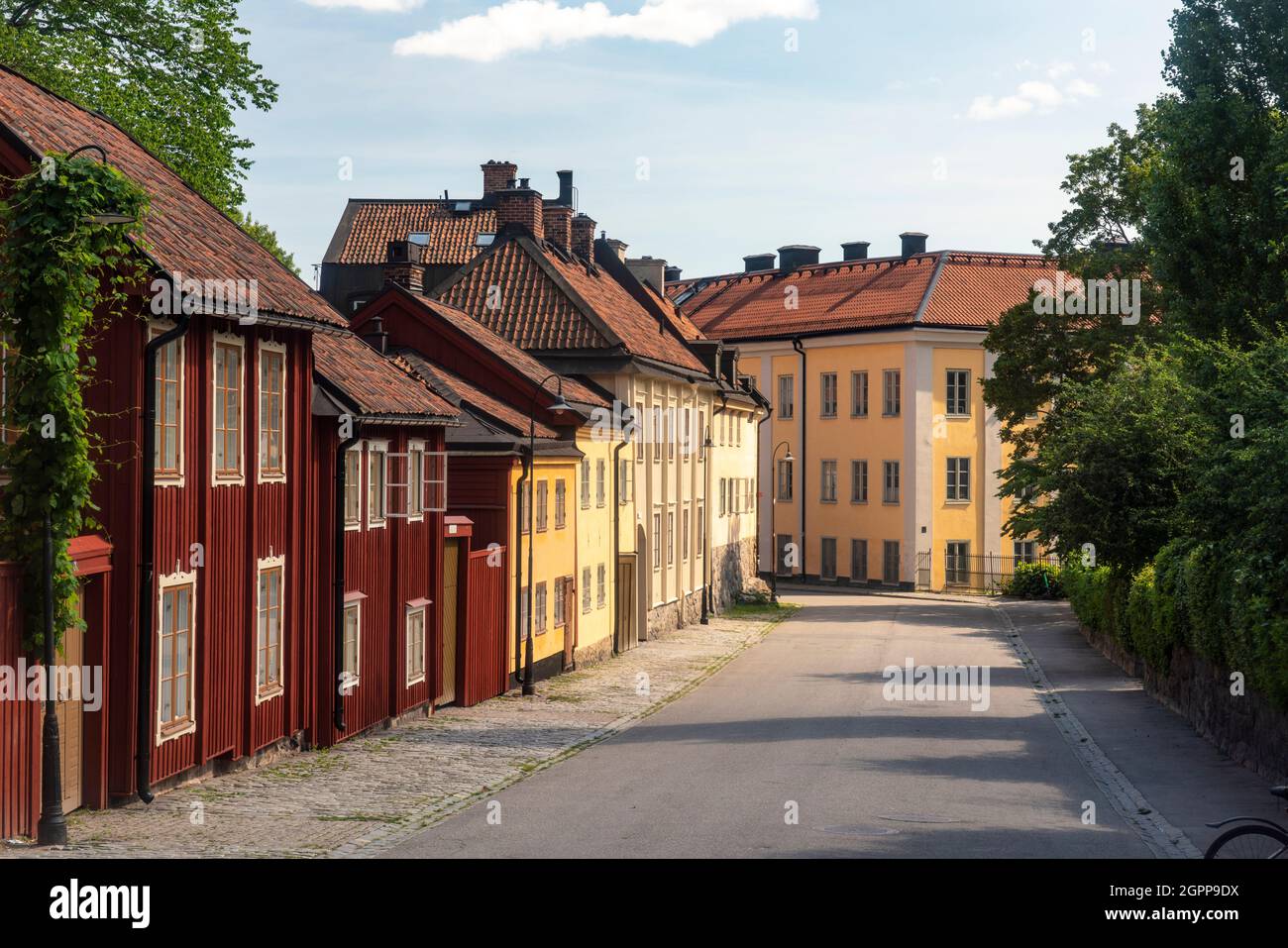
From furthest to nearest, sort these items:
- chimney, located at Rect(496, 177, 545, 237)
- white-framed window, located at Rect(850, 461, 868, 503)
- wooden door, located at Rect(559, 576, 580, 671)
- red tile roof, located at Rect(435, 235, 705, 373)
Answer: white-framed window, located at Rect(850, 461, 868, 503)
chimney, located at Rect(496, 177, 545, 237)
red tile roof, located at Rect(435, 235, 705, 373)
wooden door, located at Rect(559, 576, 580, 671)

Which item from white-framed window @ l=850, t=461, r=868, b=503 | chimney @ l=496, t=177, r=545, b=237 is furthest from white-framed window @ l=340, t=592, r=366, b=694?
white-framed window @ l=850, t=461, r=868, b=503

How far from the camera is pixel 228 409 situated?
17703 mm

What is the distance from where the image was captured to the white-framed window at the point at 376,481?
73.0 feet

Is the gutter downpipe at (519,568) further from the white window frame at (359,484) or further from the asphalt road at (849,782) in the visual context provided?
the white window frame at (359,484)

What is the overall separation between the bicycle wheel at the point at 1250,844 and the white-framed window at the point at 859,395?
57867 mm

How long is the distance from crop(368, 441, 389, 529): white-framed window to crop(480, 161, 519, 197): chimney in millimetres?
31057

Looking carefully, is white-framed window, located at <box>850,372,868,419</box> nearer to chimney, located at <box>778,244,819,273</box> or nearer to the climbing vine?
chimney, located at <box>778,244,819,273</box>

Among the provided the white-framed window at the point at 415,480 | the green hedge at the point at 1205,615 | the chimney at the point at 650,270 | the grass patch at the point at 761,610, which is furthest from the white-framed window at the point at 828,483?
the white-framed window at the point at 415,480

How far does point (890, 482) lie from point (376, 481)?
46244 mm

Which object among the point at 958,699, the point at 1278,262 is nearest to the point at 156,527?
the point at 958,699

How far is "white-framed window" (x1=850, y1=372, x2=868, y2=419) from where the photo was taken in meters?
67.9

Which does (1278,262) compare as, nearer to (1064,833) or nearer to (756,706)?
(756,706)

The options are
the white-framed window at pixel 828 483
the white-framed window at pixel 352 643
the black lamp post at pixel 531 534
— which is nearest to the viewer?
the white-framed window at pixel 352 643

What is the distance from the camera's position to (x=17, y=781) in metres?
13.2
